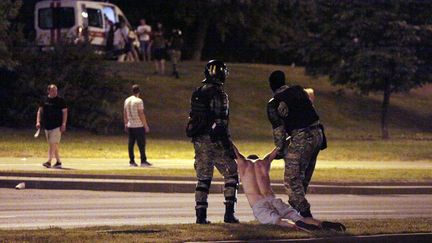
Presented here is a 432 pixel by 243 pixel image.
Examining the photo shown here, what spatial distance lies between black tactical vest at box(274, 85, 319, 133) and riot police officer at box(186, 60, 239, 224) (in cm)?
68

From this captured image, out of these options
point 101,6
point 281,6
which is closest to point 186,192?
point 101,6

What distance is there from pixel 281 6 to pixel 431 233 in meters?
44.8

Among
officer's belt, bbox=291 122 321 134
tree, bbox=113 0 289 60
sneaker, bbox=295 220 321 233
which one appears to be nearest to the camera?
sneaker, bbox=295 220 321 233

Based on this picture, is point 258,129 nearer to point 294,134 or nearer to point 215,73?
point 215,73

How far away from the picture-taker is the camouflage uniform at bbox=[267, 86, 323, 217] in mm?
13664

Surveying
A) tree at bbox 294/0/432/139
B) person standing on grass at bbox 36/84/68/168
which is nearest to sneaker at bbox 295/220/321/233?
person standing on grass at bbox 36/84/68/168

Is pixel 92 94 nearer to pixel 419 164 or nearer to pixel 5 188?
pixel 419 164

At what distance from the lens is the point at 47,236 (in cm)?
1208

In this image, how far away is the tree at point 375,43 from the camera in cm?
4012

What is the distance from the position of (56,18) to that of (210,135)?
3566cm

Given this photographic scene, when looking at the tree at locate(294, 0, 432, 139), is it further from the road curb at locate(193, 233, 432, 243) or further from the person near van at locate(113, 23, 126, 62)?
the road curb at locate(193, 233, 432, 243)

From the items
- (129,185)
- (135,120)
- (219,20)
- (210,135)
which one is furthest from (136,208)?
(219,20)

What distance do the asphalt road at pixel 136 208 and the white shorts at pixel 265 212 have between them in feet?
6.18

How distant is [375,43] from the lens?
4097cm
